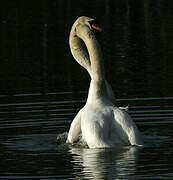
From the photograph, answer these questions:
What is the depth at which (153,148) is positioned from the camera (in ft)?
37.8

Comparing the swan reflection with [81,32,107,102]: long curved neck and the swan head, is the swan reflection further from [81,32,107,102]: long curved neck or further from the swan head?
the swan head

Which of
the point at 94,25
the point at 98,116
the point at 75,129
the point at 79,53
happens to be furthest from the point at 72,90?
the point at 98,116

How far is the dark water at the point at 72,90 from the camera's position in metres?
10.6

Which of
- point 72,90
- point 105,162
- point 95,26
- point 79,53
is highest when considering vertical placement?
point 95,26

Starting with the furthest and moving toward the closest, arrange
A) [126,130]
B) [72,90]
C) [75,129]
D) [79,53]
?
[72,90] → [79,53] → [75,129] → [126,130]

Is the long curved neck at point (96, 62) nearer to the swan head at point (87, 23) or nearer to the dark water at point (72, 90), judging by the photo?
the swan head at point (87, 23)

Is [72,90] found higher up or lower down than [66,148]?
higher up

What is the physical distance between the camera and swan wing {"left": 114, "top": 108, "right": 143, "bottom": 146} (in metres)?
11.4

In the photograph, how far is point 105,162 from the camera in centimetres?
1065

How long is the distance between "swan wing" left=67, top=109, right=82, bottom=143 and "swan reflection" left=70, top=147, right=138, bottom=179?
1.42 ft

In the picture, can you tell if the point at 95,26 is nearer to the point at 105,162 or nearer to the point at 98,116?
the point at 98,116

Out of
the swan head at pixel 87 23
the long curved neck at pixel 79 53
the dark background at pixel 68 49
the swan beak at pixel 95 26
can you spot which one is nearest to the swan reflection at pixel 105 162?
the long curved neck at pixel 79 53

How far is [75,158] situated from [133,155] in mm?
813

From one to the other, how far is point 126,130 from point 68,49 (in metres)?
13.7
